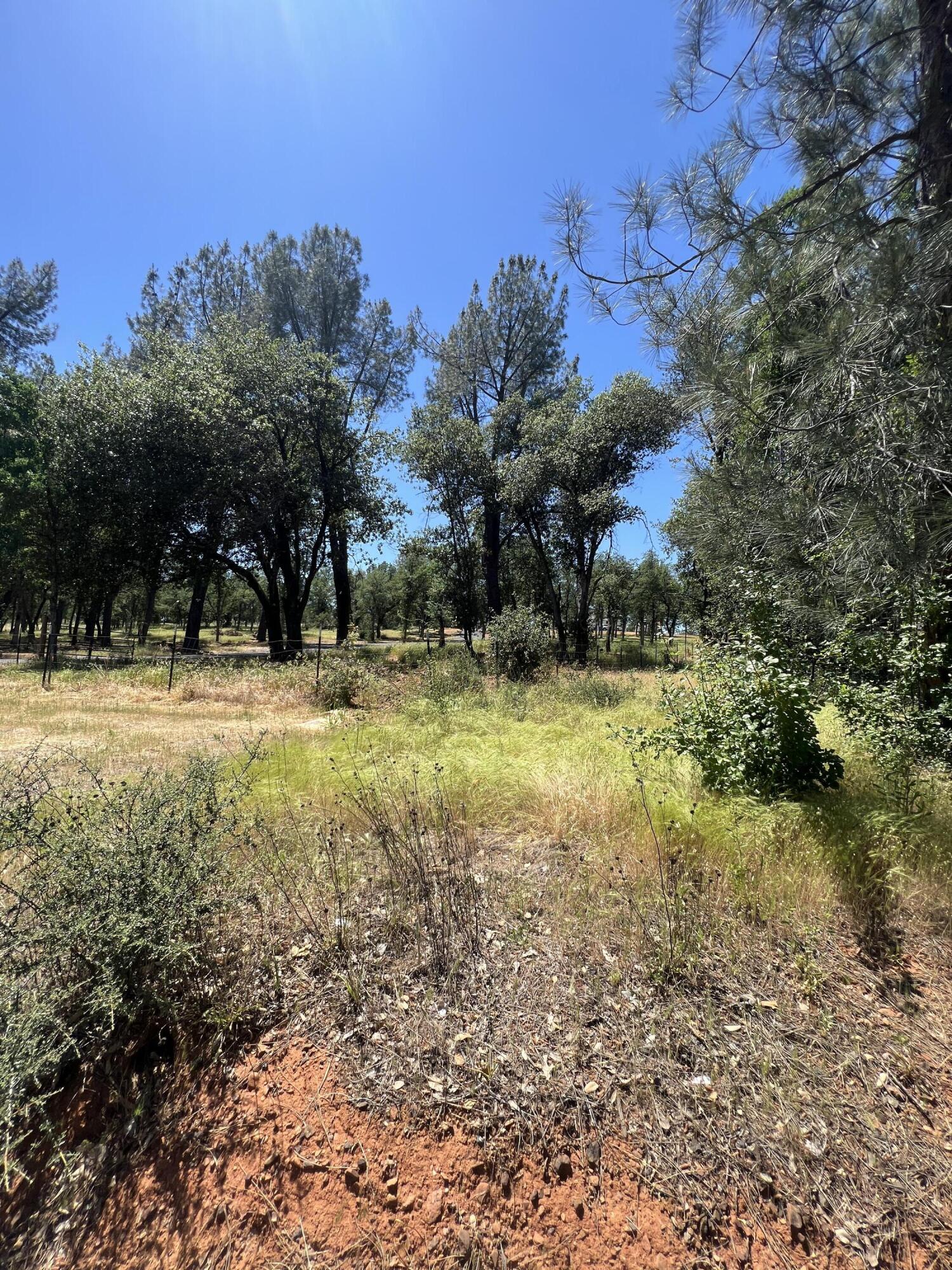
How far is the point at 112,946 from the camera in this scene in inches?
72.8

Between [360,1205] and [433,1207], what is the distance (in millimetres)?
223

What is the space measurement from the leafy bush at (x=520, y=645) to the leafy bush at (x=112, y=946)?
377 inches

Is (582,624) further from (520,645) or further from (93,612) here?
(93,612)

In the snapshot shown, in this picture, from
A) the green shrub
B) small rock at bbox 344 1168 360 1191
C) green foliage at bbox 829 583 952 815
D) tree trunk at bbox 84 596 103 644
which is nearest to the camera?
small rock at bbox 344 1168 360 1191

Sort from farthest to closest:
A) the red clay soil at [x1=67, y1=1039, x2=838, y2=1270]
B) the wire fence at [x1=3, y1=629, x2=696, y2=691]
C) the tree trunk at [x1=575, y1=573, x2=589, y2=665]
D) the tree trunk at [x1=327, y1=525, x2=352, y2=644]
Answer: the tree trunk at [x1=327, y1=525, x2=352, y2=644] < the tree trunk at [x1=575, y1=573, x2=589, y2=665] < the wire fence at [x1=3, y1=629, x2=696, y2=691] < the red clay soil at [x1=67, y1=1039, x2=838, y2=1270]

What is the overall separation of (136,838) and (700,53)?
6059 mm

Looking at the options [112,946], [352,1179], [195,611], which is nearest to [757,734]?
[352,1179]

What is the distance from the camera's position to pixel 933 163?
302cm

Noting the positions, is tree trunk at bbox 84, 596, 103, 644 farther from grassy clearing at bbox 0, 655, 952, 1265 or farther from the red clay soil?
the red clay soil

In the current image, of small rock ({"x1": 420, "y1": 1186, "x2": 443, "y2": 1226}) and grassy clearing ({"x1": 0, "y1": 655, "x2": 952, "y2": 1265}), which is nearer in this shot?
small rock ({"x1": 420, "y1": 1186, "x2": 443, "y2": 1226})

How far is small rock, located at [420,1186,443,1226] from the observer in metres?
1.42

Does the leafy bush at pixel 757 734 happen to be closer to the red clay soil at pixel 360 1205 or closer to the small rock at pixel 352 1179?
the red clay soil at pixel 360 1205

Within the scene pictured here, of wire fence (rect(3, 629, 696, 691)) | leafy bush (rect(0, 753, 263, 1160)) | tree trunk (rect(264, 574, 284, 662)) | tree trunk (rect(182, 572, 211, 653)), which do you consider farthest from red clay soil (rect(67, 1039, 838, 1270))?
tree trunk (rect(182, 572, 211, 653))

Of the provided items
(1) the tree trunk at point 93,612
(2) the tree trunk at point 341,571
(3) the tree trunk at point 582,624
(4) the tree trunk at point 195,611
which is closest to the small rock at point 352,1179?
(3) the tree trunk at point 582,624
